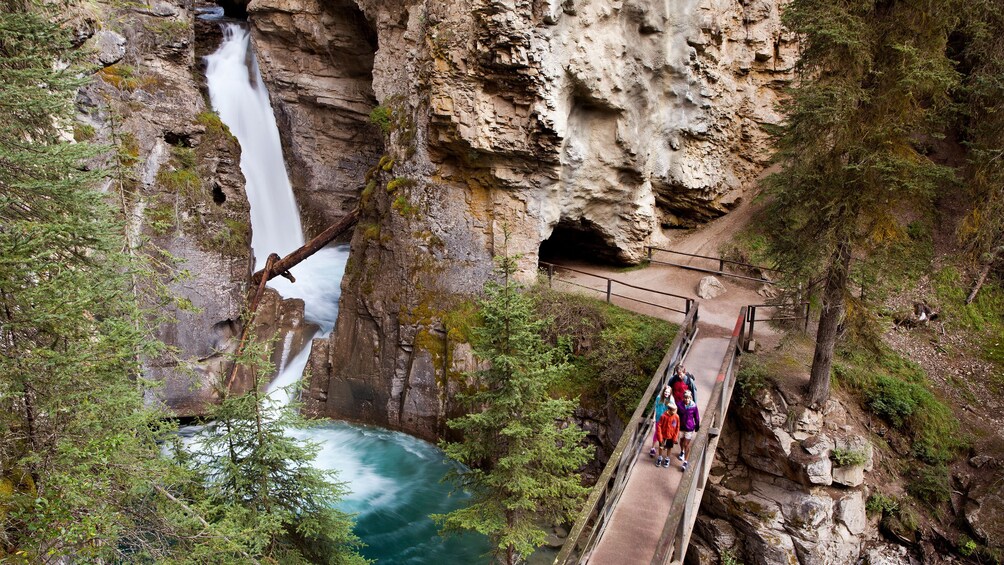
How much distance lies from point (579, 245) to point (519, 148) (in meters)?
5.61

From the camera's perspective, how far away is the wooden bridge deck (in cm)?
662

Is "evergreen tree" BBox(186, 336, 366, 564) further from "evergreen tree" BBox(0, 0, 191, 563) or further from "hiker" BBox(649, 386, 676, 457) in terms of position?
"hiker" BBox(649, 386, 676, 457)

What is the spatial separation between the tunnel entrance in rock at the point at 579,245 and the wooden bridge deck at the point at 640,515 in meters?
9.72

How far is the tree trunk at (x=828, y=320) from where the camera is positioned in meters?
10.0

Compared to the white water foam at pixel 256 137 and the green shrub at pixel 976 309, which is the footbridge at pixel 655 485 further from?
the white water foam at pixel 256 137

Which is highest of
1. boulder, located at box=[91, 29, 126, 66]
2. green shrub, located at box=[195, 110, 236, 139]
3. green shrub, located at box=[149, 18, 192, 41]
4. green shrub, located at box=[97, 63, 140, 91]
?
green shrub, located at box=[149, 18, 192, 41]

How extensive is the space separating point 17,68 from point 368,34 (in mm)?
15675

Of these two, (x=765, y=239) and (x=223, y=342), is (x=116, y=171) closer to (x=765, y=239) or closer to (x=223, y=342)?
(x=223, y=342)

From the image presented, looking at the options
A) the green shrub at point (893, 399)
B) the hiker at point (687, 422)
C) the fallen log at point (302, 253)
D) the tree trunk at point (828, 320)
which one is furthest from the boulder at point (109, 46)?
the green shrub at point (893, 399)

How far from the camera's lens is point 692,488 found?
7.34m

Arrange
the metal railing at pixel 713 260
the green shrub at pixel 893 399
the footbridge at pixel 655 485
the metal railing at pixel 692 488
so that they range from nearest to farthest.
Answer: the metal railing at pixel 692 488
the footbridge at pixel 655 485
the green shrub at pixel 893 399
the metal railing at pixel 713 260

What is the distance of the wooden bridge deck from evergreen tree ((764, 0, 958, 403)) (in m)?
4.71

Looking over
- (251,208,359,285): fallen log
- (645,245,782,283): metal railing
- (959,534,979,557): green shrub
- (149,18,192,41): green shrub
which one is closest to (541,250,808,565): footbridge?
(645,245,782,283): metal railing

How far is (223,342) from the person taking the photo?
17219mm
